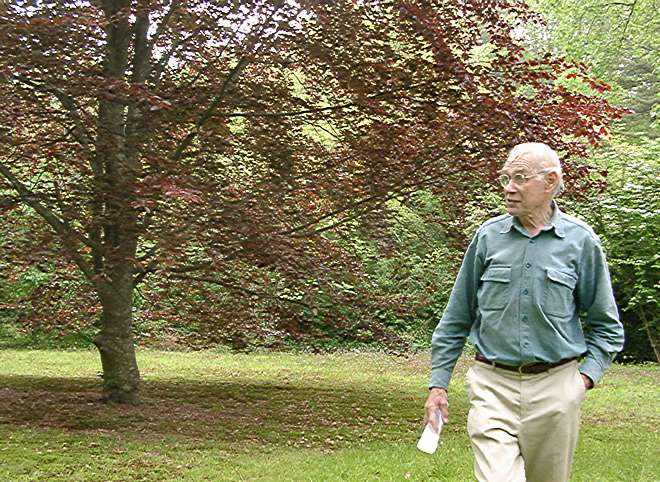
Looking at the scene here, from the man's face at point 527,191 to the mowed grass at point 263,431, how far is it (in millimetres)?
3544

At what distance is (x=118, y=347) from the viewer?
9.28 meters

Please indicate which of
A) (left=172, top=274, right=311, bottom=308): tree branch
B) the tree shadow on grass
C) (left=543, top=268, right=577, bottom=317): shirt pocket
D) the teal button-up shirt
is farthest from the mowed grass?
(left=543, top=268, right=577, bottom=317): shirt pocket

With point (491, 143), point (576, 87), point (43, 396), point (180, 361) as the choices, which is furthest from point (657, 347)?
point (43, 396)

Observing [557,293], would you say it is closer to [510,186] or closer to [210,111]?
[510,186]

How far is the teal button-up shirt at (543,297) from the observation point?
329cm

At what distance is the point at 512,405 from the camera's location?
10.9ft

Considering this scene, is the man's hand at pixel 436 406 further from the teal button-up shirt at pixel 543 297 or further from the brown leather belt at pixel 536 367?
the brown leather belt at pixel 536 367

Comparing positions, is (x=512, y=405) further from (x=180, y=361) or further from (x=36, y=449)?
(x=180, y=361)

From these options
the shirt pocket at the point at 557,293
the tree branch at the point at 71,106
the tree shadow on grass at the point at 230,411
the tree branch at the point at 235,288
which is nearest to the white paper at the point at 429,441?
the shirt pocket at the point at 557,293

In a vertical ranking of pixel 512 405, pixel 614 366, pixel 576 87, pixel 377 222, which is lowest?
pixel 614 366

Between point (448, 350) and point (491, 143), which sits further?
point (491, 143)

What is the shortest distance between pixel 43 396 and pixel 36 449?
3406 millimetres

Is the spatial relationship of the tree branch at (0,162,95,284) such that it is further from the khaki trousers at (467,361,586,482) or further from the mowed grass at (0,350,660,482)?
the khaki trousers at (467,361,586,482)

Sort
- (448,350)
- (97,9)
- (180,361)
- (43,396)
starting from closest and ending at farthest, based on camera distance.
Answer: (448,350) < (97,9) < (43,396) < (180,361)
